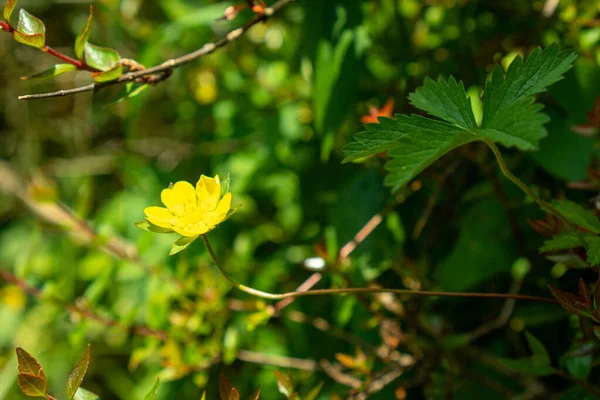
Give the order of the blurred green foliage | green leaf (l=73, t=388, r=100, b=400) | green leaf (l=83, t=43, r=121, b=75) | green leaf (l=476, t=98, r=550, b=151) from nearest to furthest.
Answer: green leaf (l=476, t=98, r=550, b=151)
green leaf (l=73, t=388, r=100, b=400)
green leaf (l=83, t=43, r=121, b=75)
the blurred green foliage

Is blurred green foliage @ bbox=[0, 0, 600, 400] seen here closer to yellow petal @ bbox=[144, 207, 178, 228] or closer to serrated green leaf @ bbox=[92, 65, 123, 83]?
serrated green leaf @ bbox=[92, 65, 123, 83]

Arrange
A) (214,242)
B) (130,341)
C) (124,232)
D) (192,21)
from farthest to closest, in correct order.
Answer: (130,341) < (124,232) < (214,242) < (192,21)

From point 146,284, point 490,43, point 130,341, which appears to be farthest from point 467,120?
point 130,341

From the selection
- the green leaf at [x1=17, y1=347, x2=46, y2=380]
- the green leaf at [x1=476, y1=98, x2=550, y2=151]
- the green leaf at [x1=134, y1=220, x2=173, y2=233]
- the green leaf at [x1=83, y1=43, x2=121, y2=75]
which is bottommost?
the green leaf at [x1=17, y1=347, x2=46, y2=380]

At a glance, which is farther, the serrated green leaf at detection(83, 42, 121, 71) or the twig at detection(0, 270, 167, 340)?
the twig at detection(0, 270, 167, 340)

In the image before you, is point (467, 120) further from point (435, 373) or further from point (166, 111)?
point (166, 111)

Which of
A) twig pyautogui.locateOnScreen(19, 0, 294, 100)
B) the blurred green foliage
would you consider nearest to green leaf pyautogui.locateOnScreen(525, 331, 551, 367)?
the blurred green foliage

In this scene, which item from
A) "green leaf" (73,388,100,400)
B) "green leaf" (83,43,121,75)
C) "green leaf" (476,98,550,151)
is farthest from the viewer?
"green leaf" (83,43,121,75)

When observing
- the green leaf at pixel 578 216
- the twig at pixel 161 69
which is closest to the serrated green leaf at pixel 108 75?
the twig at pixel 161 69
